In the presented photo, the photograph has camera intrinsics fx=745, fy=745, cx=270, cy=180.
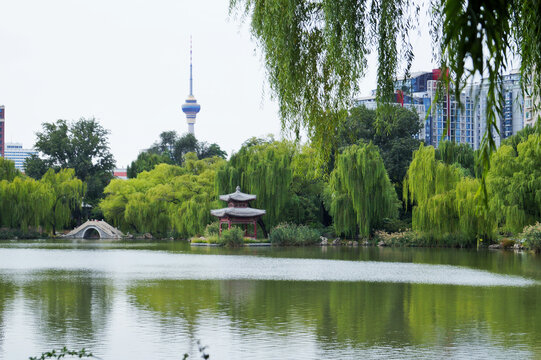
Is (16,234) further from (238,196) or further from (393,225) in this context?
(393,225)

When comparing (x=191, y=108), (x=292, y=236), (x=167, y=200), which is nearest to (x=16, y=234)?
(x=167, y=200)

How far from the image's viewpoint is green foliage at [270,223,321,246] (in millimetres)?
37125

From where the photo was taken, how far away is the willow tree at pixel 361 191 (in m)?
34.8

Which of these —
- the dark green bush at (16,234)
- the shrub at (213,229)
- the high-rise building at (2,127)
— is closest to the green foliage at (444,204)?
the shrub at (213,229)

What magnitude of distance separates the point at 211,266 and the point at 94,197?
36.4m

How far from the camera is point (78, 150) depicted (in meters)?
59.2

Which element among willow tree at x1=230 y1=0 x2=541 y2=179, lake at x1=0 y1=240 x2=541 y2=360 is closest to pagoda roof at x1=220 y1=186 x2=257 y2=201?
lake at x1=0 y1=240 x2=541 y2=360

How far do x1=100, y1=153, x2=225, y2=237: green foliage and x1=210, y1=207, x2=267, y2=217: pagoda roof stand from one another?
2.17m

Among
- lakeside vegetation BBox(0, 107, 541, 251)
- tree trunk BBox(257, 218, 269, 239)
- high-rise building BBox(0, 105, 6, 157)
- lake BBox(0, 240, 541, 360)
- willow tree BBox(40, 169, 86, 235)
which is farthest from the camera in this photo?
high-rise building BBox(0, 105, 6, 157)

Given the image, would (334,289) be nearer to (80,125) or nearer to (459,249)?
(459,249)

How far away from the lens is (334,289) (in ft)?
50.9

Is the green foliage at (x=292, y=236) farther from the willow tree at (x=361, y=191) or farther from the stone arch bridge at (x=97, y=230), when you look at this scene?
the stone arch bridge at (x=97, y=230)

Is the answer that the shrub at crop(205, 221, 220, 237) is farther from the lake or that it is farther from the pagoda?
the lake

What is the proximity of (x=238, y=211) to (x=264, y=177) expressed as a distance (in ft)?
9.19
